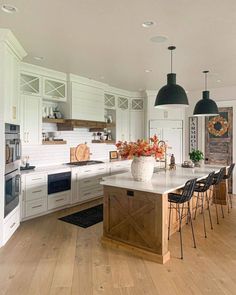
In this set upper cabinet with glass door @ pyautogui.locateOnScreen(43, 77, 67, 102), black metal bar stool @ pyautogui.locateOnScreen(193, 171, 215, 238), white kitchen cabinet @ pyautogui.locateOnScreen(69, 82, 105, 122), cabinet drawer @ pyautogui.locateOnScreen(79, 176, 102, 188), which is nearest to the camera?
black metal bar stool @ pyautogui.locateOnScreen(193, 171, 215, 238)

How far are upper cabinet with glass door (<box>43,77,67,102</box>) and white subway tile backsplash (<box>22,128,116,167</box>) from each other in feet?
2.22

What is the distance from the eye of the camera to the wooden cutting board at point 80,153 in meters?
5.88

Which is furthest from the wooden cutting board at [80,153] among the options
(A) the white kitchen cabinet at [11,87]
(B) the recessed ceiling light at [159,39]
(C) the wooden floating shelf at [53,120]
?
(B) the recessed ceiling light at [159,39]

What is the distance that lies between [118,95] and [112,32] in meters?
3.71

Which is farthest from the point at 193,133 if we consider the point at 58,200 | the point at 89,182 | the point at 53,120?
the point at 58,200

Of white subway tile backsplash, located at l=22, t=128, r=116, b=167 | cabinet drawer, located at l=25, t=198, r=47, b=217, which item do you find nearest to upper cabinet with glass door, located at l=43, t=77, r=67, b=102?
white subway tile backsplash, located at l=22, t=128, r=116, b=167

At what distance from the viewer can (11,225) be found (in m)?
3.62

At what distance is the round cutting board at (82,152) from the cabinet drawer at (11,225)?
89.9 inches

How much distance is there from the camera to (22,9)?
2.61m

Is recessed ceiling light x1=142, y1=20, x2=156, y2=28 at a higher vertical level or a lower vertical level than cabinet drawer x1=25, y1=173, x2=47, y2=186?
higher

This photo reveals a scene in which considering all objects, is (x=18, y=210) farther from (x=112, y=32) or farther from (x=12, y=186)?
(x=112, y=32)

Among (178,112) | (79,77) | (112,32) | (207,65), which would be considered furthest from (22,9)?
(178,112)

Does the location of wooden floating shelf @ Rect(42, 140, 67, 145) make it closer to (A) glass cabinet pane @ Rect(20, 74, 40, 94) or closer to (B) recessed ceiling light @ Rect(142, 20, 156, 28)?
(A) glass cabinet pane @ Rect(20, 74, 40, 94)

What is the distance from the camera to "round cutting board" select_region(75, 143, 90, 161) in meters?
5.98
